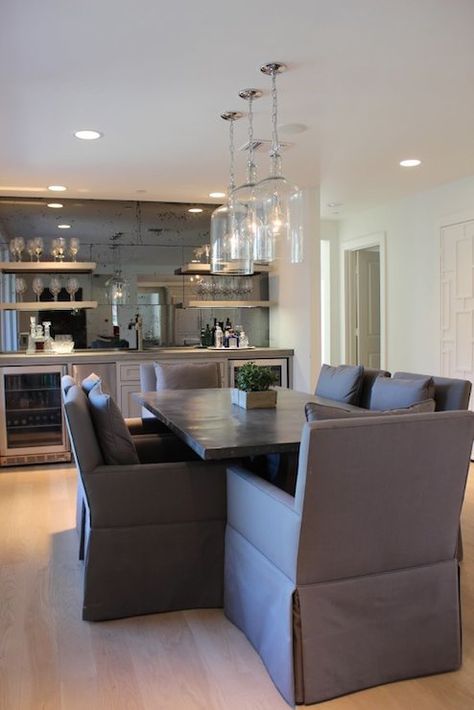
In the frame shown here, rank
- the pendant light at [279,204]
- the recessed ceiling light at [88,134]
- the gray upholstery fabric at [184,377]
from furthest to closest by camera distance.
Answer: the gray upholstery fabric at [184,377]
the recessed ceiling light at [88,134]
the pendant light at [279,204]

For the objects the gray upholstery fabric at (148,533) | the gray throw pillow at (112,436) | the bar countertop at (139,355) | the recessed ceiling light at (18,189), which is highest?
the recessed ceiling light at (18,189)

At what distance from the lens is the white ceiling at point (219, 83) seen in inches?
96.3

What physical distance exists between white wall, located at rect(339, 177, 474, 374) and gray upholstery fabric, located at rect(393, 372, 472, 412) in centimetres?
257

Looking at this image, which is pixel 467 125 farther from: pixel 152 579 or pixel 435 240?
pixel 152 579

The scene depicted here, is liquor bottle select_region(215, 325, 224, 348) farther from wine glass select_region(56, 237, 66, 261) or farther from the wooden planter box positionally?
the wooden planter box

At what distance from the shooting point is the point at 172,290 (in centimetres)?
620

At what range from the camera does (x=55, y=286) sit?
575 centimetres

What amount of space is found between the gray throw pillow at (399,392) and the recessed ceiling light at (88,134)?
2261 millimetres

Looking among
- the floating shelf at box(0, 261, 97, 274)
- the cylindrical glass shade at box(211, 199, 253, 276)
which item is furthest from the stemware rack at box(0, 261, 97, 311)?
the cylindrical glass shade at box(211, 199, 253, 276)

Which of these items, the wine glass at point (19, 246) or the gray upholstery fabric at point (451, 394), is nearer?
the gray upholstery fabric at point (451, 394)

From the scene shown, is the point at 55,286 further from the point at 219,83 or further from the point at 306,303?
the point at 219,83

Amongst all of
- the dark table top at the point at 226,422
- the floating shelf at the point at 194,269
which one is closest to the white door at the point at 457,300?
the floating shelf at the point at 194,269

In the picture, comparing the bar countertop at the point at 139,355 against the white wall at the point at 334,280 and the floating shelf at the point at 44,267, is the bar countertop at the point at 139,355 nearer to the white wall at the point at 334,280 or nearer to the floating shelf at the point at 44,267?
the floating shelf at the point at 44,267

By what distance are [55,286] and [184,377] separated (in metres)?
1.81
